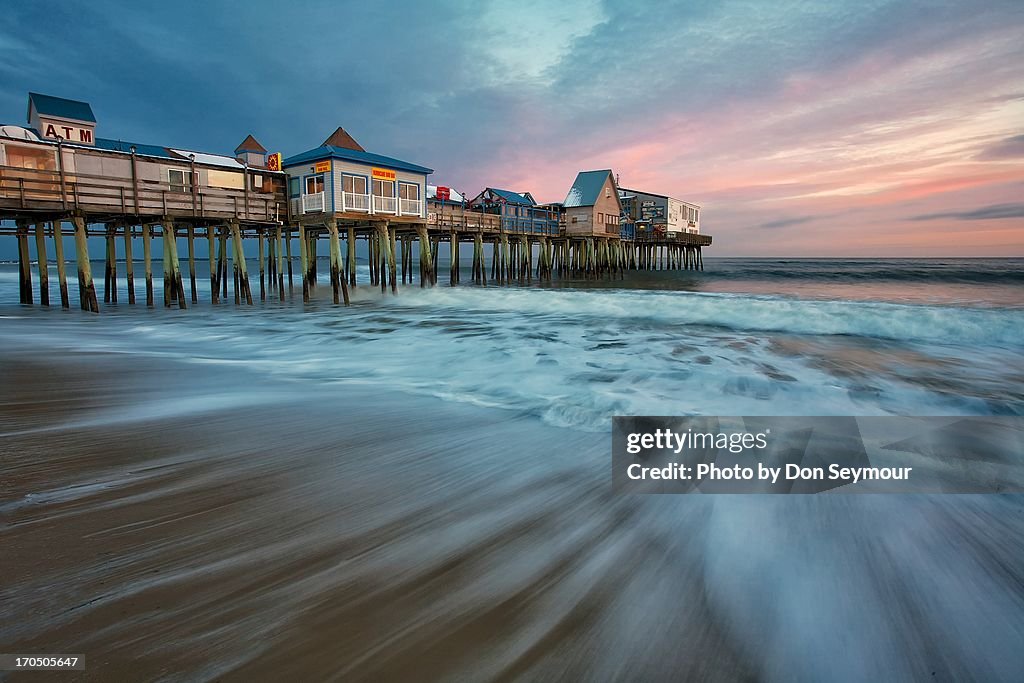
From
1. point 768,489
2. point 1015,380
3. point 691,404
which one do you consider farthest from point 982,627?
point 1015,380

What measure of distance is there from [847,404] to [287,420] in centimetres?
797

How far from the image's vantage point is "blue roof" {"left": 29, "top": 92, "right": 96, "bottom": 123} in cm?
2750

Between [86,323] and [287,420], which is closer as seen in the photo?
[287,420]

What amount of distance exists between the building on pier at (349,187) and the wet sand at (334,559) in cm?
1806

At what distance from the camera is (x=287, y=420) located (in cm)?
627

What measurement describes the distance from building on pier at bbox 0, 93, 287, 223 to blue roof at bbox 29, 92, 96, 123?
381mm

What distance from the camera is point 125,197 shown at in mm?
18562

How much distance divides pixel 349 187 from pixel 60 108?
757 inches

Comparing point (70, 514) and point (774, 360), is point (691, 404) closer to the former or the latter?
point (774, 360)

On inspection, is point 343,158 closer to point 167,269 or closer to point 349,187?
point 349,187

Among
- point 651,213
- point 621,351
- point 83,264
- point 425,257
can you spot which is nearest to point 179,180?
point 83,264

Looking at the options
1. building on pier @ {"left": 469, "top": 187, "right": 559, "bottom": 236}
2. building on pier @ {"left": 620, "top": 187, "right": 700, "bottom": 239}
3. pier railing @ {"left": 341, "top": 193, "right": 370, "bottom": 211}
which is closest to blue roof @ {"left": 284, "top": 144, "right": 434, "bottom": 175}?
pier railing @ {"left": 341, "top": 193, "right": 370, "bottom": 211}

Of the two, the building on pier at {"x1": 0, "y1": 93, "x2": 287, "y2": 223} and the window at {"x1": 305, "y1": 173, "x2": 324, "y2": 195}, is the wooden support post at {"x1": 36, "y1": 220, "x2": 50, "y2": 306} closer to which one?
the building on pier at {"x1": 0, "y1": 93, "x2": 287, "y2": 223}
